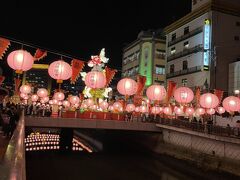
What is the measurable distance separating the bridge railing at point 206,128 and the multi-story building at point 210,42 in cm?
699

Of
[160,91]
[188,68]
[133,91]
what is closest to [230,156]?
[160,91]

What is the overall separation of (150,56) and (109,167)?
34.1m

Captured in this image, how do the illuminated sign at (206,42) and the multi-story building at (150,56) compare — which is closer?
the illuminated sign at (206,42)

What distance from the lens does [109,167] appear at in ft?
91.6

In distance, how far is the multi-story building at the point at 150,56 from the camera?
189 ft

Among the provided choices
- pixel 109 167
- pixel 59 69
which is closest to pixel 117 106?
pixel 109 167

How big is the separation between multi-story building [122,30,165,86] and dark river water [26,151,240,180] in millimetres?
25052

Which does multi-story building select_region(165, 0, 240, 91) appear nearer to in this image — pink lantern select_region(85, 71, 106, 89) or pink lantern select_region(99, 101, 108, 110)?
pink lantern select_region(99, 101, 108, 110)

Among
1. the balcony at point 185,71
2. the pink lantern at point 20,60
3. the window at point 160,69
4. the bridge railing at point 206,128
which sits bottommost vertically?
the bridge railing at point 206,128

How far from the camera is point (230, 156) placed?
23.0 meters

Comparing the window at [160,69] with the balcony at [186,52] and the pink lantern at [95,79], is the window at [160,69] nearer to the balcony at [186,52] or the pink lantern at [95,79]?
the balcony at [186,52]

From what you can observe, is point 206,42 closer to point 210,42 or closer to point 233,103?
point 210,42

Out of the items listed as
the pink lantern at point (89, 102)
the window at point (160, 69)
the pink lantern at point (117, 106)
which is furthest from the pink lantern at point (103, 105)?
the window at point (160, 69)

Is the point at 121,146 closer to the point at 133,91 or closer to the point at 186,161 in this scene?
the point at 186,161
